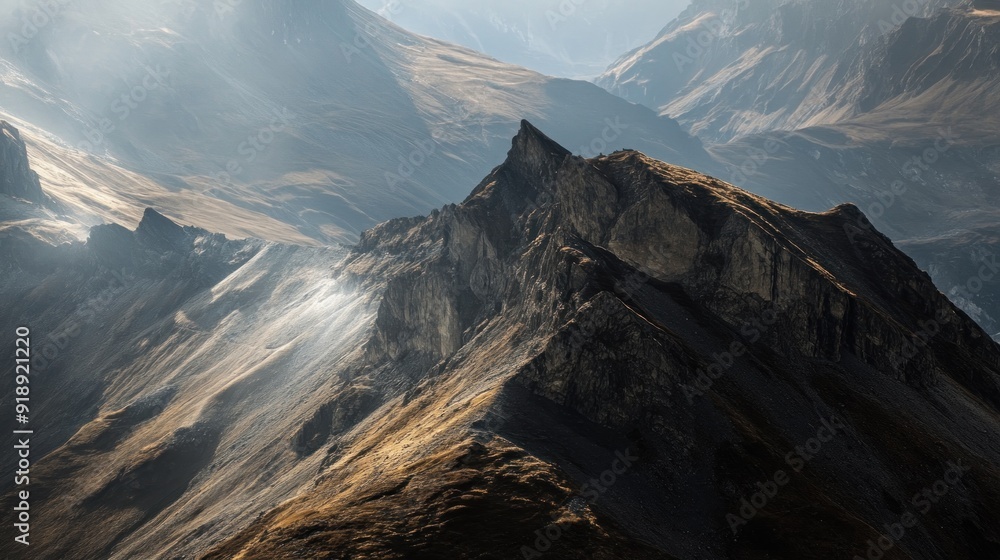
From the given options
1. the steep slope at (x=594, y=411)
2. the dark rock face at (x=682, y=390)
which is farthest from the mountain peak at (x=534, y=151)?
the dark rock face at (x=682, y=390)

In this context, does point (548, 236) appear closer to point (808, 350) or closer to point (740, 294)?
point (740, 294)

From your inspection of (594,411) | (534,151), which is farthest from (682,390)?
(534,151)

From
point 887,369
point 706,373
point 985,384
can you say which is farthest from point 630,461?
point 985,384

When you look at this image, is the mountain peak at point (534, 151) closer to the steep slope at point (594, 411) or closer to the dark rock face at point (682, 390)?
the steep slope at point (594, 411)

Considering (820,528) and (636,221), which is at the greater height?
(636,221)

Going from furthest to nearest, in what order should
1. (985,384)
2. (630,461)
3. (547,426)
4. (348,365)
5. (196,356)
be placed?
(196,356) < (348,365) < (985,384) < (547,426) < (630,461)
